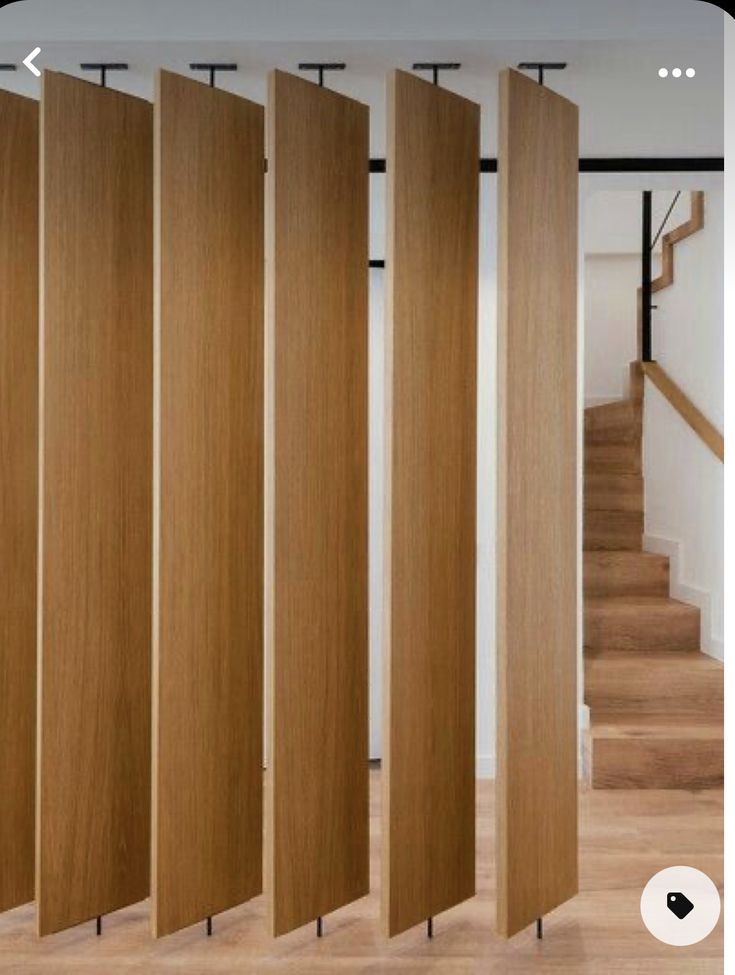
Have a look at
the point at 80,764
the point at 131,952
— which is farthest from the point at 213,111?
the point at 131,952

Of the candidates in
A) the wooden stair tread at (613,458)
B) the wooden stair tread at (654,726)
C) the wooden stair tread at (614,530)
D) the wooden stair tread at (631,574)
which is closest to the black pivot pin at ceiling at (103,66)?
the wooden stair tread at (654,726)

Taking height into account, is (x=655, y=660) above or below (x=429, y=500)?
below

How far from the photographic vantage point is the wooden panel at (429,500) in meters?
2.45

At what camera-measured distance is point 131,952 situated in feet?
8.31

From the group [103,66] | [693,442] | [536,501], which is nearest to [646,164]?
[693,442]

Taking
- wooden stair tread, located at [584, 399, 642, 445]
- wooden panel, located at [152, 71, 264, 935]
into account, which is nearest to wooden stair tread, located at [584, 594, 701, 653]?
wooden stair tread, located at [584, 399, 642, 445]

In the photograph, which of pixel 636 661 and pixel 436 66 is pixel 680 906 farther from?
pixel 436 66

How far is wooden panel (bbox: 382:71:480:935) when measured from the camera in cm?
245

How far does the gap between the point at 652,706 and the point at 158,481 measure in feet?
8.12

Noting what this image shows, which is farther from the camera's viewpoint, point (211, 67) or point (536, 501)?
point (211, 67)

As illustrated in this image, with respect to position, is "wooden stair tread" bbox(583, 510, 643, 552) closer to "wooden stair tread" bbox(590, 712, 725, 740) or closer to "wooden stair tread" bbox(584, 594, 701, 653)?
"wooden stair tread" bbox(584, 594, 701, 653)

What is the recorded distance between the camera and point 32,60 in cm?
264

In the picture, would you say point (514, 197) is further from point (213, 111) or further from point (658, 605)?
point (658, 605)

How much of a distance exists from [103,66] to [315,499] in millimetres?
1273
